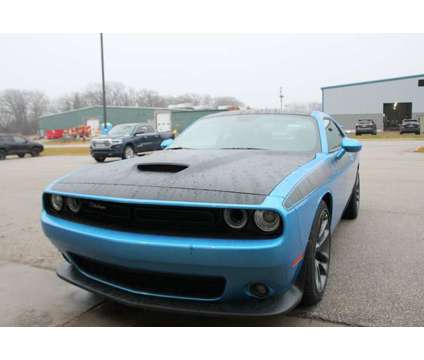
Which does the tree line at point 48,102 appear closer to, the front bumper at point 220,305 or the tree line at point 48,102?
the tree line at point 48,102

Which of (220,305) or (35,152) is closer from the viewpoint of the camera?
(220,305)

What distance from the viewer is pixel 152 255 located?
2.04 m

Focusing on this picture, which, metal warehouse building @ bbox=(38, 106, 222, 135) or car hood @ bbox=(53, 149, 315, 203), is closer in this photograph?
car hood @ bbox=(53, 149, 315, 203)

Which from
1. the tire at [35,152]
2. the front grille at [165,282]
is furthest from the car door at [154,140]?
the front grille at [165,282]

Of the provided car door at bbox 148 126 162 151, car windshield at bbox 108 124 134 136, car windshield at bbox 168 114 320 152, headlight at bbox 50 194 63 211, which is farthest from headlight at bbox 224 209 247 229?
car door at bbox 148 126 162 151

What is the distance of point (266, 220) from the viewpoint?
6.57 ft

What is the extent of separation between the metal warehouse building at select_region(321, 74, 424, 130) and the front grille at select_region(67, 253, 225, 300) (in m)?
47.0

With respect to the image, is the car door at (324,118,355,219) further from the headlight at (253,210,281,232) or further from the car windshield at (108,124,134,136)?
the car windshield at (108,124,134,136)

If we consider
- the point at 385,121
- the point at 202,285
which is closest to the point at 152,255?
the point at 202,285

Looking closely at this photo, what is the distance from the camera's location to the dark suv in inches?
809

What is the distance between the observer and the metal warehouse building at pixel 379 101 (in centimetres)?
4328

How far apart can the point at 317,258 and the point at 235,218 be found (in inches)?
37.7

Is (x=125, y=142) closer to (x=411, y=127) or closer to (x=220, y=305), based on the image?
(x=220, y=305)

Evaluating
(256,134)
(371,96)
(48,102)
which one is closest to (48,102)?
(48,102)
